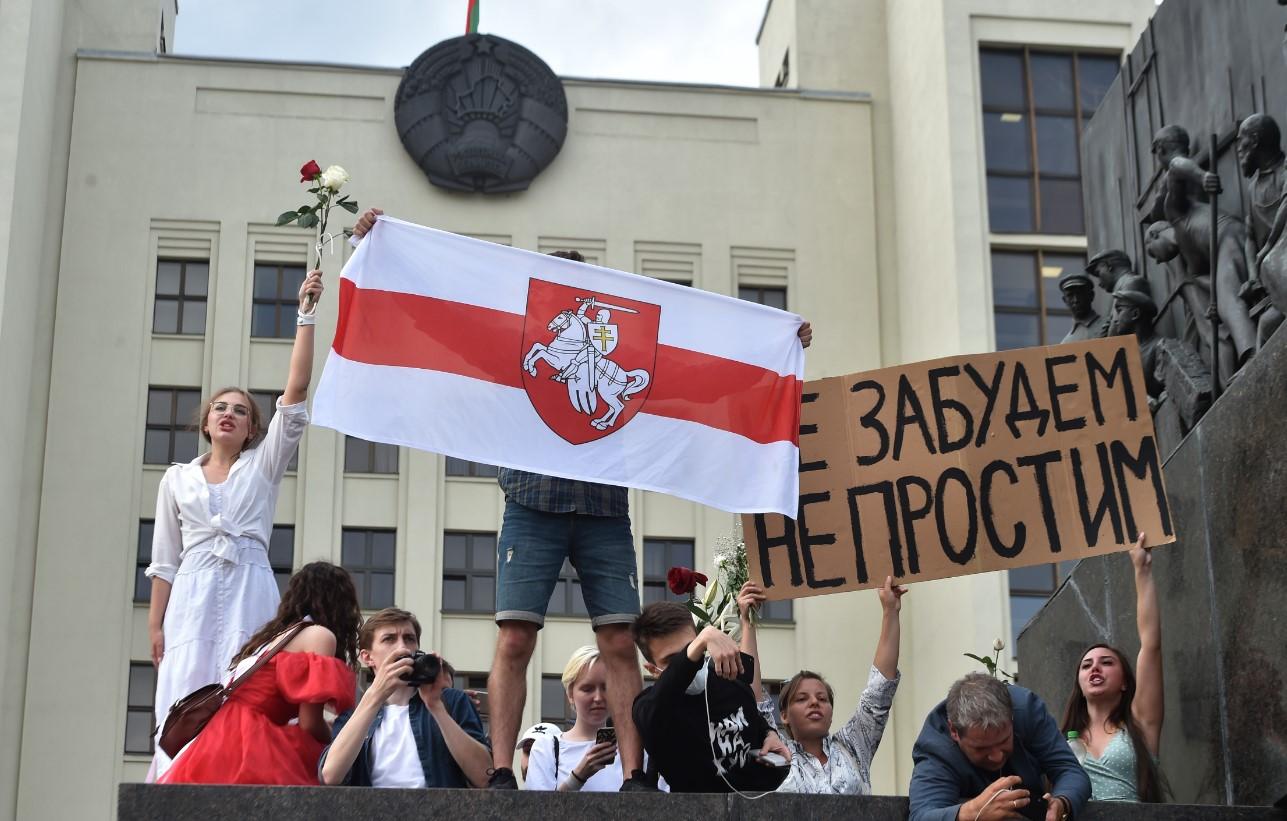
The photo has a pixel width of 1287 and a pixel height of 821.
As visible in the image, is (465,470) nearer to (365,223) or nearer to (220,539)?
(365,223)

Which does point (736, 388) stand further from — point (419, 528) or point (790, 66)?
point (790, 66)

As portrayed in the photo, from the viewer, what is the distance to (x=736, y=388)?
855 centimetres

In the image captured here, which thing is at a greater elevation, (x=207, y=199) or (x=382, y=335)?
(x=207, y=199)

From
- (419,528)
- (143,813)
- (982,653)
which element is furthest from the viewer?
(419,528)

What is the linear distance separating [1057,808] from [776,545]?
7.00 ft

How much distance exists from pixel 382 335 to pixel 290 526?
25588 millimetres

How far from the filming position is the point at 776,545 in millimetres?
8383

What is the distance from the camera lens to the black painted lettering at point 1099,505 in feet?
27.6

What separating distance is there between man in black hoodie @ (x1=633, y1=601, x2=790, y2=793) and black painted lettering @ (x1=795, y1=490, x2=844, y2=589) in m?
1.61

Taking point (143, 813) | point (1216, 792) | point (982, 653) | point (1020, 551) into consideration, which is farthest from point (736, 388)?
point (982, 653)

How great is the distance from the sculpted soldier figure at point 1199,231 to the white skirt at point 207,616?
4.88 metres

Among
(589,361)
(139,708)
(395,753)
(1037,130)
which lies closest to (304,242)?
(139,708)

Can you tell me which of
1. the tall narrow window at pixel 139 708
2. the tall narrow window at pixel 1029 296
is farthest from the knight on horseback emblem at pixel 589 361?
the tall narrow window at pixel 1029 296

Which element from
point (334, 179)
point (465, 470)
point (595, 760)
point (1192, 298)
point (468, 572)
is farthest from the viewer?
point (465, 470)
